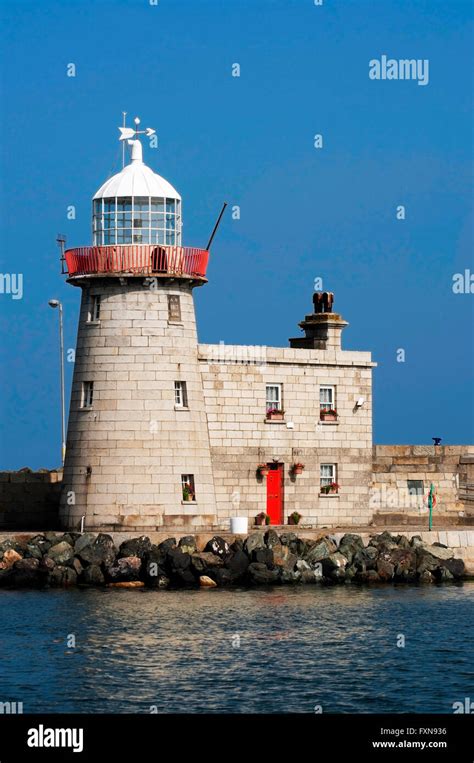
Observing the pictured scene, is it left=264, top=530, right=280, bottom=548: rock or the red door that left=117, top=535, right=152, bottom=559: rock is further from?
the red door

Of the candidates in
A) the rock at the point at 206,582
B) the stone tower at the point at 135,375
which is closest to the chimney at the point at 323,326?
the stone tower at the point at 135,375

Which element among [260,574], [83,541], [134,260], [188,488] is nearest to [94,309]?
[134,260]

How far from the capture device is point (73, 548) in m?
42.2

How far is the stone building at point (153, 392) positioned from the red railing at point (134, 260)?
0.03 meters

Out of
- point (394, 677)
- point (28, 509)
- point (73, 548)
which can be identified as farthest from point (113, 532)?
point (394, 677)

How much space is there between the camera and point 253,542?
42.6 m

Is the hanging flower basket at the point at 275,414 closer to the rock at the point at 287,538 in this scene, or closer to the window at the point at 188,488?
the window at the point at 188,488

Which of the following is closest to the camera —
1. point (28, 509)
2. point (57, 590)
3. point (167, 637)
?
point (167, 637)

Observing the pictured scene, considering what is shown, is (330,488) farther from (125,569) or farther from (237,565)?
(125,569)

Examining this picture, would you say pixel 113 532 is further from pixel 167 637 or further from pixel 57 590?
pixel 167 637

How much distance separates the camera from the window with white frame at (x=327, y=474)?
4872 cm

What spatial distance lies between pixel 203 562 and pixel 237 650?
901 cm
